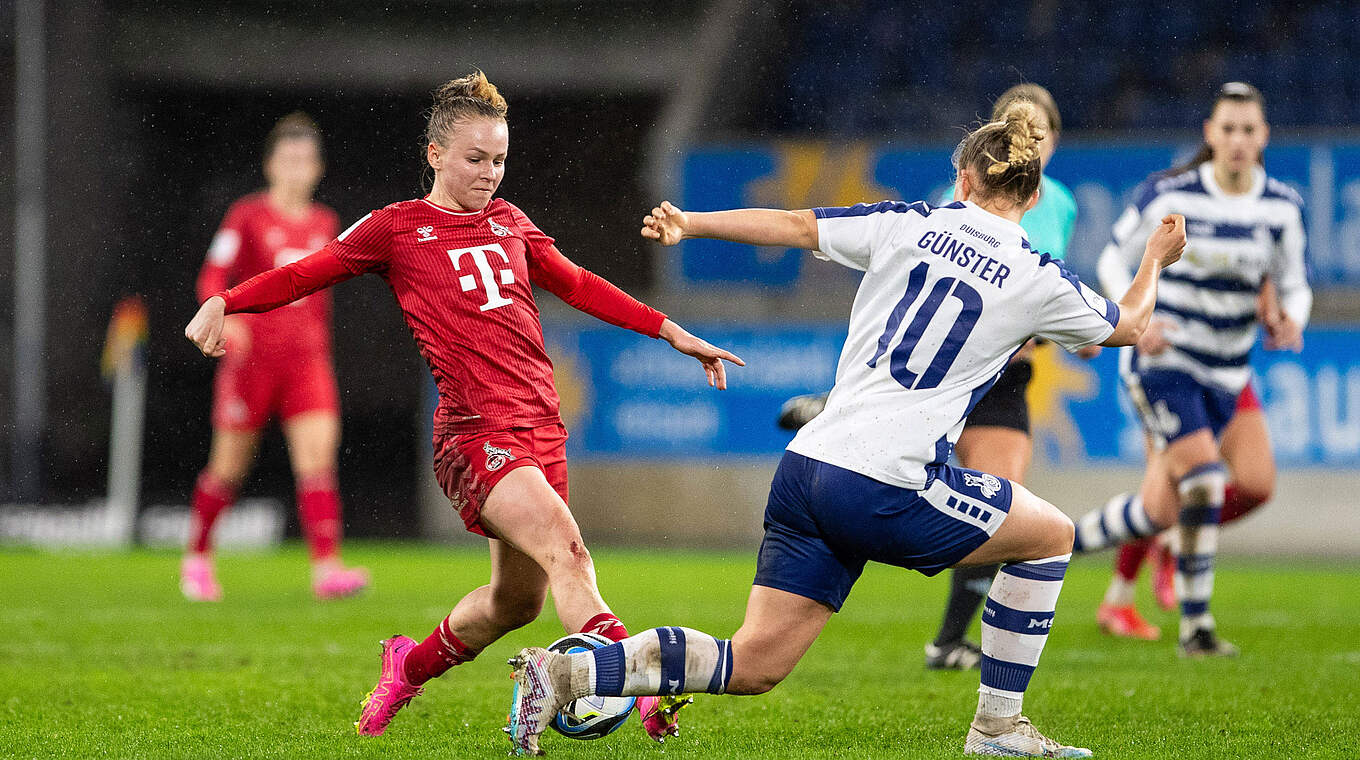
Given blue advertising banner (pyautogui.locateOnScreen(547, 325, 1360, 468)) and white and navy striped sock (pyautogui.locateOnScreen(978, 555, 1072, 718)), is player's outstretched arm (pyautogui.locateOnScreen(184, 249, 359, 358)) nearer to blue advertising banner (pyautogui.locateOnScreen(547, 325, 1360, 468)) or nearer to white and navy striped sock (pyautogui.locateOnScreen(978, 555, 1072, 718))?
white and navy striped sock (pyautogui.locateOnScreen(978, 555, 1072, 718))

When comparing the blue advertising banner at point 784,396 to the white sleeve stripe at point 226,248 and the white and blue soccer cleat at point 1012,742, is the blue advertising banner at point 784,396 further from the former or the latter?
the white and blue soccer cleat at point 1012,742

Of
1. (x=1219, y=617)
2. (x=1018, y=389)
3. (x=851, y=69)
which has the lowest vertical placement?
(x=1219, y=617)

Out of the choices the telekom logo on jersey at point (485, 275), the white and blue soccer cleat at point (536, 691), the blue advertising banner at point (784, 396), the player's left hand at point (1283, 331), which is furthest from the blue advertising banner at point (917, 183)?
the white and blue soccer cleat at point (536, 691)

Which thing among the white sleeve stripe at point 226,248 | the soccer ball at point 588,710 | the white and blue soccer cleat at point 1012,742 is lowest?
the white and blue soccer cleat at point 1012,742

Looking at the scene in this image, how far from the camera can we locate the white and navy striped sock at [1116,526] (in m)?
6.52

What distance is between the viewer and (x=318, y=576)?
26.8 feet

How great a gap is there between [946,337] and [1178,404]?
3.04 meters

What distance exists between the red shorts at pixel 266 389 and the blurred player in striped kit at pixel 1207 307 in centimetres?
425

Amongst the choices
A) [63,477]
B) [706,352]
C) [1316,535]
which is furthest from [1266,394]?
[63,477]

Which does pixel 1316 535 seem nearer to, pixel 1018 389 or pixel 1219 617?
pixel 1219 617

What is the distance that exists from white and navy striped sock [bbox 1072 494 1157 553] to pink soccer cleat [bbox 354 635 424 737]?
3332mm

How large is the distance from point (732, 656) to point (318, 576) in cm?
501

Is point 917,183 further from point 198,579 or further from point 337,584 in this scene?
point 198,579

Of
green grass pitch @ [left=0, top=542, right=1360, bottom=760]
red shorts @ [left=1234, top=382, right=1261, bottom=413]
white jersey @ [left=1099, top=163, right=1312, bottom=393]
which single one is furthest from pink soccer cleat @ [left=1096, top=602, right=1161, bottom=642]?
white jersey @ [left=1099, top=163, right=1312, bottom=393]
